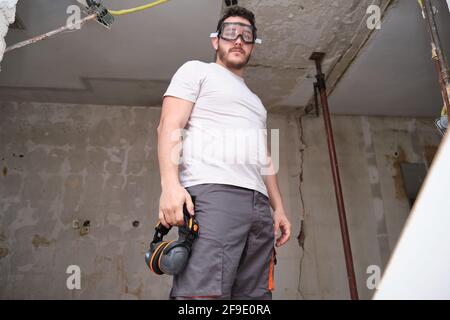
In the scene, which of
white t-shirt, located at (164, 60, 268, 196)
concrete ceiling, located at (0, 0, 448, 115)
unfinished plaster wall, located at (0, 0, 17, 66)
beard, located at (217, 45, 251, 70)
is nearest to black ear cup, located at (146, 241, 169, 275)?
white t-shirt, located at (164, 60, 268, 196)

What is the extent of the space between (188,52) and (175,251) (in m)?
2.11

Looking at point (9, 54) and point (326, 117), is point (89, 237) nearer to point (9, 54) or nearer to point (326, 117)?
point (9, 54)

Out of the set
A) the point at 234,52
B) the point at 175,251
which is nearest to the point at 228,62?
the point at 234,52

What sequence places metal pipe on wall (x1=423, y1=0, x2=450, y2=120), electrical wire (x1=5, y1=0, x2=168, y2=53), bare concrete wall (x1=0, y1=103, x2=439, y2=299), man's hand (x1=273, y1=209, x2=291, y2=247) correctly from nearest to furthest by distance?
man's hand (x1=273, y1=209, x2=291, y2=247), metal pipe on wall (x1=423, y1=0, x2=450, y2=120), electrical wire (x1=5, y1=0, x2=168, y2=53), bare concrete wall (x1=0, y1=103, x2=439, y2=299)

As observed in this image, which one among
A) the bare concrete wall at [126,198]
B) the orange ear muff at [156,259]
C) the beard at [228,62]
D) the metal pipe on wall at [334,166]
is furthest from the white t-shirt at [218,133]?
the bare concrete wall at [126,198]

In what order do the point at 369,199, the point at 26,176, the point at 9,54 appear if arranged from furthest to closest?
the point at 369,199 → the point at 26,176 → the point at 9,54

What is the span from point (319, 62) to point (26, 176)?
115 inches

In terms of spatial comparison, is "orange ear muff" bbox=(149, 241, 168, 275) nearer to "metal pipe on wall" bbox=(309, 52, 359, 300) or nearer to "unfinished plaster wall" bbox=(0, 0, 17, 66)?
"unfinished plaster wall" bbox=(0, 0, 17, 66)

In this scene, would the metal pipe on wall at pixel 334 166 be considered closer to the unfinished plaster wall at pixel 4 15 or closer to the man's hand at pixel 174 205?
the man's hand at pixel 174 205

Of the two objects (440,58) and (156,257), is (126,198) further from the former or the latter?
(440,58)

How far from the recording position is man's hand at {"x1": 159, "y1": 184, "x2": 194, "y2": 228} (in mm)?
932

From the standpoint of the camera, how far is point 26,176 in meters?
3.18

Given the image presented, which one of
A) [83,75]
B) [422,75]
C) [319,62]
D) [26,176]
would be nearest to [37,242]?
[26,176]
